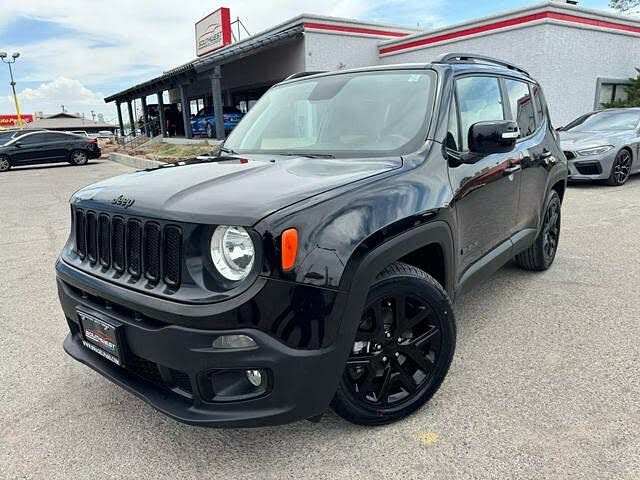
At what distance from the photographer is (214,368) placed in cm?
191

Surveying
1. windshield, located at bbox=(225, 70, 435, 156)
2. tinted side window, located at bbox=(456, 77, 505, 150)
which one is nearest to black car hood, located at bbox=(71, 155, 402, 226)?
windshield, located at bbox=(225, 70, 435, 156)

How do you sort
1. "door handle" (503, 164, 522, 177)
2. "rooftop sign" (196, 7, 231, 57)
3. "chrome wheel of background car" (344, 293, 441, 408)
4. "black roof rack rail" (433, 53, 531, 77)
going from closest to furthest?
1. "chrome wheel of background car" (344, 293, 441, 408)
2. "black roof rack rail" (433, 53, 531, 77)
3. "door handle" (503, 164, 522, 177)
4. "rooftop sign" (196, 7, 231, 57)

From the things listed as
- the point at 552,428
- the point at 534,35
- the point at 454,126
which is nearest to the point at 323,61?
the point at 534,35

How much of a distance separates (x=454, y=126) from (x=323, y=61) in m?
16.4

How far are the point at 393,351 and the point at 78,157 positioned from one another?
21171 millimetres

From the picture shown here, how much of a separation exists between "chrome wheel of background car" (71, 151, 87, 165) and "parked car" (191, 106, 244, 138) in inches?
203

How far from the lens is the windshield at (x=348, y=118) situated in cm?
286

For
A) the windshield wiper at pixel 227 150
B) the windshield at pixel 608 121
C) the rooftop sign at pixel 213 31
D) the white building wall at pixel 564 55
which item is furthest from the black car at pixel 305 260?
→ the rooftop sign at pixel 213 31

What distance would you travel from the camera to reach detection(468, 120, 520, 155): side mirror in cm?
275

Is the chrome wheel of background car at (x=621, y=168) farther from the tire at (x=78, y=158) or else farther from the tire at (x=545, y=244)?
the tire at (x=78, y=158)

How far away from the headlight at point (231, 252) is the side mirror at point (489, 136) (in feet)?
5.12

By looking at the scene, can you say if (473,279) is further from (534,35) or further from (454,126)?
(534,35)

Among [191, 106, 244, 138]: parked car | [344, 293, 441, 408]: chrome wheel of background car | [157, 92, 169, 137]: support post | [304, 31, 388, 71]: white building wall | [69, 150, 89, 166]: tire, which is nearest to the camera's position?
[344, 293, 441, 408]: chrome wheel of background car

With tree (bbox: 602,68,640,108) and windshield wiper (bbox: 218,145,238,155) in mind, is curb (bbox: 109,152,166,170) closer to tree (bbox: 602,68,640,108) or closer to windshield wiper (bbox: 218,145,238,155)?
windshield wiper (bbox: 218,145,238,155)
